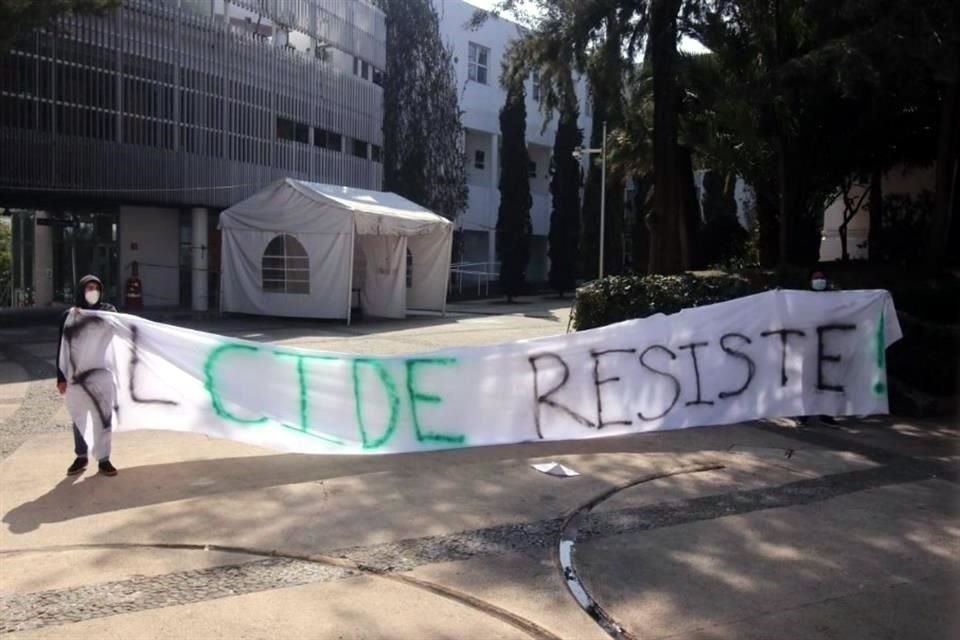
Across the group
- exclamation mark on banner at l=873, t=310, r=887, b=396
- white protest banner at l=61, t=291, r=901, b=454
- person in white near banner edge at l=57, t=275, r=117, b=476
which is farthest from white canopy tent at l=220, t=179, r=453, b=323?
person in white near banner edge at l=57, t=275, r=117, b=476

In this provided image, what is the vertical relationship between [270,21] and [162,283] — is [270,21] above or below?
above

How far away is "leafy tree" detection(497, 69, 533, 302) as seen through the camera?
1394 inches

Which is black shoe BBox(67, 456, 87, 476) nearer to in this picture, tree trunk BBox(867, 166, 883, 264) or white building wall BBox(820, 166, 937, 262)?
tree trunk BBox(867, 166, 883, 264)

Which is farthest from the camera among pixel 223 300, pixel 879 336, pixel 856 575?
pixel 223 300

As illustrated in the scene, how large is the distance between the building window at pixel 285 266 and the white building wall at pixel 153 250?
24.1 ft

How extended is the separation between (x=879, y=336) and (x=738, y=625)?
6.26m

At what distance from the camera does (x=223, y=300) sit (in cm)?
2294

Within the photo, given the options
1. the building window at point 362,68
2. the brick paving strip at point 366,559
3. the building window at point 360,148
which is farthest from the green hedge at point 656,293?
the building window at point 362,68

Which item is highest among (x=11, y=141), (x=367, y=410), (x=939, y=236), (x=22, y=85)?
(x=22, y=85)

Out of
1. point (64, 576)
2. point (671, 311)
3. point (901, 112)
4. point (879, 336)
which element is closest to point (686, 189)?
point (901, 112)

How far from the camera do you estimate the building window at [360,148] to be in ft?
104

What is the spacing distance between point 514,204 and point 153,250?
48.9 ft

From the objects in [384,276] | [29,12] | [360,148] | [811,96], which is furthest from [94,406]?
[360,148]

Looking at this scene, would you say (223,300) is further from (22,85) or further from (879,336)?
(879,336)
